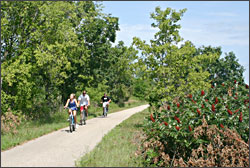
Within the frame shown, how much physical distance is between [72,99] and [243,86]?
7618 mm

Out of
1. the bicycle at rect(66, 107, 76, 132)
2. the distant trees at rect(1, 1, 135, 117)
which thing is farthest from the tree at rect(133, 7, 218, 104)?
the bicycle at rect(66, 107, 76, 132)

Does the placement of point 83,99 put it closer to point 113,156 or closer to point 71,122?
point 71,122

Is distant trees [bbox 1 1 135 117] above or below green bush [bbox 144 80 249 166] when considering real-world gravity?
above

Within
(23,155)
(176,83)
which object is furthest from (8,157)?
(176,83)

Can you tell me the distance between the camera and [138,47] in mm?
15125

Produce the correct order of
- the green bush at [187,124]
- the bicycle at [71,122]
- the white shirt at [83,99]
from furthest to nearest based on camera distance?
the white shirt at [83,99]
the bicycle at [71,122]
the green bush at [187,124]

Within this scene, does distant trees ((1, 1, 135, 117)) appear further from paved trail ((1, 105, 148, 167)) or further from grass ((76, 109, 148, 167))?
grass ((76, 109, 148, 167))

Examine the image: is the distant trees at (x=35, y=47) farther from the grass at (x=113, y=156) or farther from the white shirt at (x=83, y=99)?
the grass at (x=113, y=156)

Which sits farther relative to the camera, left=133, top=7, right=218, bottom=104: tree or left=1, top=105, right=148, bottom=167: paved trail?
left=133, top=7, right=218, bottom=104: tree

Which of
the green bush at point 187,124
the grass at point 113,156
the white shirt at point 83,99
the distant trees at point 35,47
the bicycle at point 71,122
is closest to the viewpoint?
the grass at point 113,156

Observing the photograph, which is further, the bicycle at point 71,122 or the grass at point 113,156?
the bicycle at point 71,122

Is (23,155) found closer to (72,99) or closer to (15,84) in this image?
(72,99)

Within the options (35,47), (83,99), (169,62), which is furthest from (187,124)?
(35,47)

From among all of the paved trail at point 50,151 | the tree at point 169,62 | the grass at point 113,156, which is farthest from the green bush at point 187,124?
the tree at point 169,62
